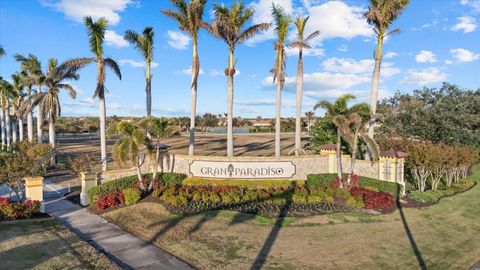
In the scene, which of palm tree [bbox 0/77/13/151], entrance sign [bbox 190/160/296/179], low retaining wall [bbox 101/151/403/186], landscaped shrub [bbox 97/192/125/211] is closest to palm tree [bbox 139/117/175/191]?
low retaining wall [bbox 101/151/403/186]

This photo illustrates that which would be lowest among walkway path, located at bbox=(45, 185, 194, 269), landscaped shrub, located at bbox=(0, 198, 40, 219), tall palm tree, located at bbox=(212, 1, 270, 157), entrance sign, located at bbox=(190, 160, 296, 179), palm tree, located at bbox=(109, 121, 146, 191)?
walkway path, located at bbox=(45, 185, 194, 269)

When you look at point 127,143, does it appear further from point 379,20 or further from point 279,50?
point 379,20

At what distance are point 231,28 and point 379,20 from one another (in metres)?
9.83

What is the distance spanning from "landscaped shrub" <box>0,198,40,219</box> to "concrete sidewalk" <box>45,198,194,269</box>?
36.7 inches

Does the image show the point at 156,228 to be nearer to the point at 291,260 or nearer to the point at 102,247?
the point at 102,247

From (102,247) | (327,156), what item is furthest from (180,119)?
(102,247)

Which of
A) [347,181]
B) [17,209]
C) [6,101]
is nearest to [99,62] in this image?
[17,209]

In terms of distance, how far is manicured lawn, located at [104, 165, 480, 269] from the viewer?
1117 centimetres

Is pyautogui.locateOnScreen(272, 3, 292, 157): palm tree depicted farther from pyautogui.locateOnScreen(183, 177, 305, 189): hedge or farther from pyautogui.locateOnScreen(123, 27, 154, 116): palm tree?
pyautogui.locateOnScreen(123, 27, 154, 116): palm tree

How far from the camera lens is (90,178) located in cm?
1852

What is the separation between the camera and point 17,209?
15.2 meters

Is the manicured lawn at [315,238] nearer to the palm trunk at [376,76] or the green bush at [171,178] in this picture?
the green bush at [171,178]

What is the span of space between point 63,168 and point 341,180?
2379 cm

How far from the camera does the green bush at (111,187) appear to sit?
58.6ft
